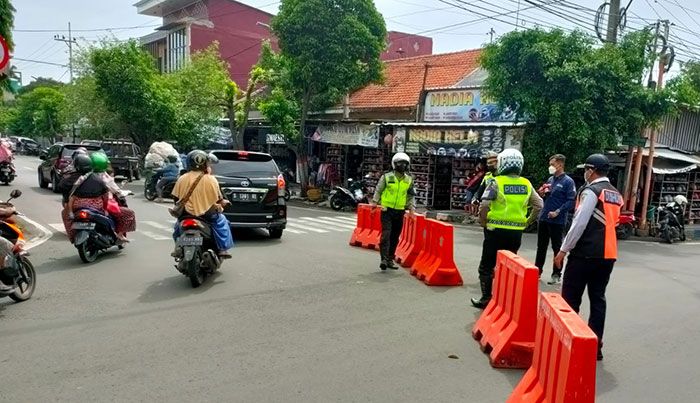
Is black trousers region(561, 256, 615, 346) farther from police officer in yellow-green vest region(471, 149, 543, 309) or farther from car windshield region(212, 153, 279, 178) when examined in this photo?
car windshield region(212, 153, 279, 178)

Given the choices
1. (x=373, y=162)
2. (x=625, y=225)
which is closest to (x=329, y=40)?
(x=373, y=162)

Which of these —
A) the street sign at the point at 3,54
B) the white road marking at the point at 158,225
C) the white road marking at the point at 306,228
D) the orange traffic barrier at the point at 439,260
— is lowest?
the white road marking at the point at 306,228

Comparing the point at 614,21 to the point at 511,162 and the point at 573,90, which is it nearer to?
the point at 573,90

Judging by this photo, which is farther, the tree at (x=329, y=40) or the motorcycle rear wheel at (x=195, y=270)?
the tree at (x=329, y=40)

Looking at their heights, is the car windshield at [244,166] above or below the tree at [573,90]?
below

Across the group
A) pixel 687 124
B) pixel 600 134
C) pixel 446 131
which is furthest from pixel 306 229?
pixel 687 124

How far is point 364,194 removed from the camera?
19.0 meters

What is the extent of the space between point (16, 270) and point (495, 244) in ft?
17.1

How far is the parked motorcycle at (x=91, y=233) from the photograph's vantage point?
7922 mm

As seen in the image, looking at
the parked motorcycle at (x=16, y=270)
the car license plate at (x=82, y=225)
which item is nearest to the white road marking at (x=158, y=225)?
the car license plate at (x=82, y=225)

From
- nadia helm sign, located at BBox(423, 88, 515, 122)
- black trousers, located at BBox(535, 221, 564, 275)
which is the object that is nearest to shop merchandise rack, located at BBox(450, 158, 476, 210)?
nadia helm sign, located at BBox(423, 88, 515, 122)

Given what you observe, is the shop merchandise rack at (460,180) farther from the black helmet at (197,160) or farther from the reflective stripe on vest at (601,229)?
the reflective stripe on vest at (601,229)

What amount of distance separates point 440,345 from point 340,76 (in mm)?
15275

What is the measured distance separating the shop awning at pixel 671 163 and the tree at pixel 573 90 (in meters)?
1.97
